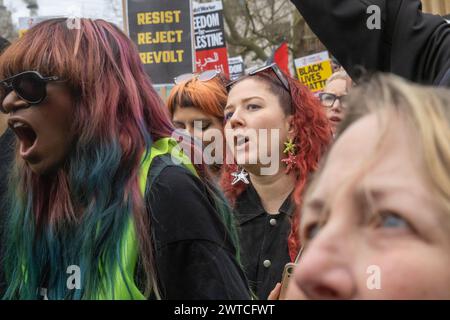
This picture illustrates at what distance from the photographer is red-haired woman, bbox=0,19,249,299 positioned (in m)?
1.90

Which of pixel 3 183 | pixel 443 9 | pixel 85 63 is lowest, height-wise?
pixel 3 183

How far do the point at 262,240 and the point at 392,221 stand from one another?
103 inches

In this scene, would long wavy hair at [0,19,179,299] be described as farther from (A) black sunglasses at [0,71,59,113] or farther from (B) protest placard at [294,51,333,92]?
(B) protest placard at [294,51,333,92]

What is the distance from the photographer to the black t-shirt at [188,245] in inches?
73.2

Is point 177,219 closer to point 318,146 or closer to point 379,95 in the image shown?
point 379,95

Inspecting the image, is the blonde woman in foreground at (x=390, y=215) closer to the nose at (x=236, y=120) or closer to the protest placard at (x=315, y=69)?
the nose at (x=236, y=120)

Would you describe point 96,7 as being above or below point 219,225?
above

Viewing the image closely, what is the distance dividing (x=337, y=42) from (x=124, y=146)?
0.68 metres

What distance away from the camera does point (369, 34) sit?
1.94 metres

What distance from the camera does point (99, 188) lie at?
81.2 inches

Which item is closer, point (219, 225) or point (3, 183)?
point (219, 225)

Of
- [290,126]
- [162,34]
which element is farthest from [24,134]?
[162,34]

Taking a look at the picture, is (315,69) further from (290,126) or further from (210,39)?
(290,126)
